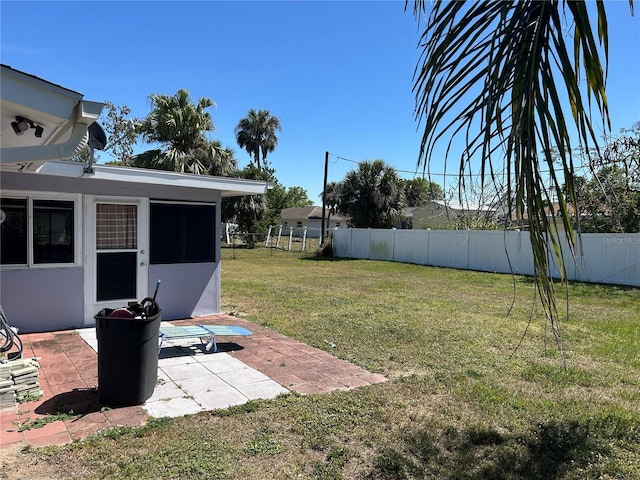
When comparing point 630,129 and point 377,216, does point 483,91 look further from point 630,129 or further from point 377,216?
point 377,216

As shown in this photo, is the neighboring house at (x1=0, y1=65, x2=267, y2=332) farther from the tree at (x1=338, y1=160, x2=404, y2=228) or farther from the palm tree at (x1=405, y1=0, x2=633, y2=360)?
the tree at (x1=338, y1=160, x2=404, y2=228)

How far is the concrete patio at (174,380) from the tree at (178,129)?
12.7 m

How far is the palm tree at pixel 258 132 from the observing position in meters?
36.9

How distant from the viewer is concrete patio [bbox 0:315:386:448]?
361 centimetres

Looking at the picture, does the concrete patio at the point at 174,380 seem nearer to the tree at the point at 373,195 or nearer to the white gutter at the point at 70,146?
the white gutter at the point at 70,146

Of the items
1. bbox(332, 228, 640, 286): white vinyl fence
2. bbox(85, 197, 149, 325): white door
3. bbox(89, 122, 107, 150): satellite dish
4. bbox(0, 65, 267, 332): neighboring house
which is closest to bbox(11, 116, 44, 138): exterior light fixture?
Result: bbox(89, 122, 107, 150): satellite dish

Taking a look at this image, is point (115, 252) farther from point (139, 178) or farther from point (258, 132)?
point (258, 132)

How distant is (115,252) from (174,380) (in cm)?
325

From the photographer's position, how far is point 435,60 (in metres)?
1.90

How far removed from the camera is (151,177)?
692 cm

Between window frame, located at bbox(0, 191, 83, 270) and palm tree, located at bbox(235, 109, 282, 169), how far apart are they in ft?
102

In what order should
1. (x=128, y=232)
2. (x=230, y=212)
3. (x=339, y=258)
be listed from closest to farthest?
(x=128, y=232), (x=339, y=258), (x=230, y=212)

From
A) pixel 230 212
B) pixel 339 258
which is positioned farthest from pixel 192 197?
pixel 230 212

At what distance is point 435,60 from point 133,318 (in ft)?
10.9
